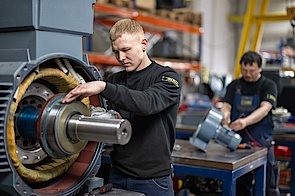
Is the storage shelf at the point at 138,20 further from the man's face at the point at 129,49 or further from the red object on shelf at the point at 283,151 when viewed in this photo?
the man's face at the point at 129,49

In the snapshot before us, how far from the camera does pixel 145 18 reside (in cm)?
555

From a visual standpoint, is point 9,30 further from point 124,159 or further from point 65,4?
point 124,159

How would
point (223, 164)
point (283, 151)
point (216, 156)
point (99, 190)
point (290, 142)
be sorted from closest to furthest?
point (99, 190)
point (223, 164)
point (216, 156)
point (290, 142)
point (283, 151)

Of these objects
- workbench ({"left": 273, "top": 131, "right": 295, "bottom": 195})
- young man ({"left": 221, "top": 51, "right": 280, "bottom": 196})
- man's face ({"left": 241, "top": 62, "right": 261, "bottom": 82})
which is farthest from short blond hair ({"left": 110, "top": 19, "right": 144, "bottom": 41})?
workbench ({"left": 273, "top": 131, "right": 295, "bottom": 195})

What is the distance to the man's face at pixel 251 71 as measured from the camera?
8.98ft

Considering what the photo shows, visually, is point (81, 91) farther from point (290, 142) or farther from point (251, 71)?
point (290, 142)

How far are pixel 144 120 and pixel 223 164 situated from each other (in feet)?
A: 2.72

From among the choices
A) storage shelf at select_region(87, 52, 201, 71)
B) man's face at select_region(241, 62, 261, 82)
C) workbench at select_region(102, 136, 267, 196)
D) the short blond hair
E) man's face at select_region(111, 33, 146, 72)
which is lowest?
workbench at select_region(102, 136, 267, 196)

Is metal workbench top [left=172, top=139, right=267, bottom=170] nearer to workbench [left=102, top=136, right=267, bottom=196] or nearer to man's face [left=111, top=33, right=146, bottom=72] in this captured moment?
workbench [left=102, top=136, right=267, bottom=196]

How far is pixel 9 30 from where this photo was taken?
1.07 metres

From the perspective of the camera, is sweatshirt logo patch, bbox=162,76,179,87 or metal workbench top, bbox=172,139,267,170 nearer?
sweatshirt logo patch, bbox=162,76,179,87

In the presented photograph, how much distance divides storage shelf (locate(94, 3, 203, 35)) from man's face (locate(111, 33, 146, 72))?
330cm

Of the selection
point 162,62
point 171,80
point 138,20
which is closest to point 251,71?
point 171,80

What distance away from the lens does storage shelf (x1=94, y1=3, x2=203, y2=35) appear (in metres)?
4.79
